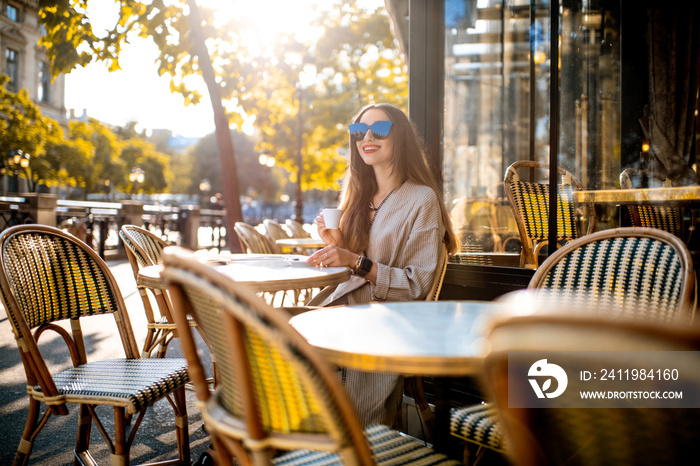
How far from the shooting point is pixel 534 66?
4.68 metres

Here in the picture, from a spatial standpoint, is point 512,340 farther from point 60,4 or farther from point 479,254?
point 60,4

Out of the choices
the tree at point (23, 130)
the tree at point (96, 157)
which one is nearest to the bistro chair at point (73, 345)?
the tree at point (23, 130)

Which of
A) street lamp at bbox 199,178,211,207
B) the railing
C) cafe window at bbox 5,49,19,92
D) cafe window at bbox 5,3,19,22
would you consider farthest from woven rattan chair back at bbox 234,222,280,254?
cafe window at bbox 5,3,19,22

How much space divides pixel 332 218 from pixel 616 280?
1329 mm

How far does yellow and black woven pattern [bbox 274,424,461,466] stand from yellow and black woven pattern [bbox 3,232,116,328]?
1.44 metres

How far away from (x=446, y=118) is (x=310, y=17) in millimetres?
10033

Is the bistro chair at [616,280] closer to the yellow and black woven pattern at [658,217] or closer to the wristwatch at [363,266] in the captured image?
the wristwatch at [363,266]

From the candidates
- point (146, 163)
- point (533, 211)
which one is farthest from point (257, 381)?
point (146, 163)

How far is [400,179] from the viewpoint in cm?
287

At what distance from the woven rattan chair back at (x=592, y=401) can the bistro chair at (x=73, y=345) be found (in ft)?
5.02

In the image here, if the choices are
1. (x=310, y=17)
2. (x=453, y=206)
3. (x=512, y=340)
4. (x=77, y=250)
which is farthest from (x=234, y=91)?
(x=512, y=340)

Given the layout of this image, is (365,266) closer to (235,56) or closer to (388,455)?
(388,455)

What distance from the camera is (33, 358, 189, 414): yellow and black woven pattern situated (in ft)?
6.54

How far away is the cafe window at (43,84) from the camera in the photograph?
41.0m
